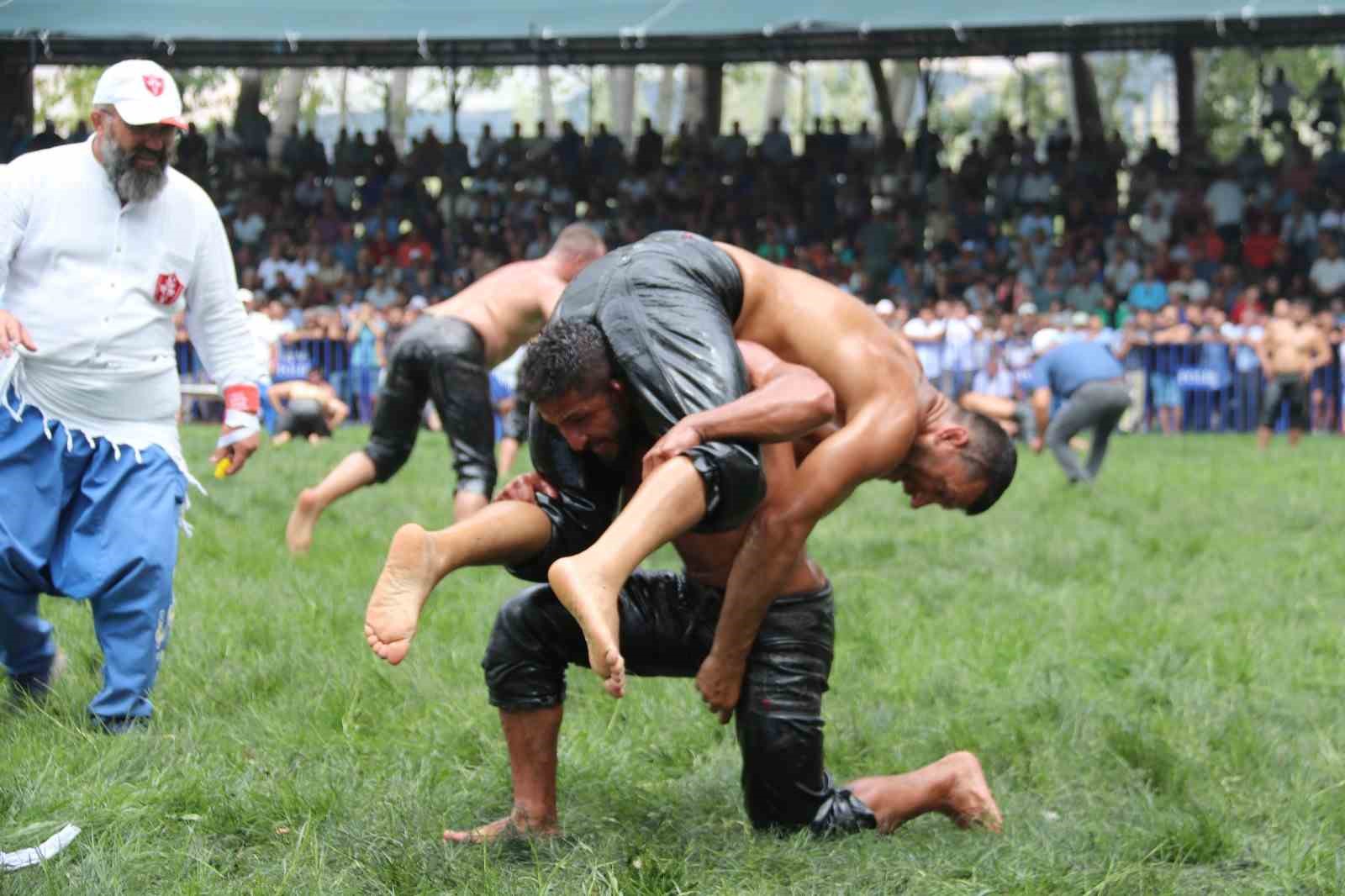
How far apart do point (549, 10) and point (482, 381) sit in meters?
14.0

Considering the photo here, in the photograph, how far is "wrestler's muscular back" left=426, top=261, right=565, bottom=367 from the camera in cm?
854

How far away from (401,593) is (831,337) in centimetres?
128

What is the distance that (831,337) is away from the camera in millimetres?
4285

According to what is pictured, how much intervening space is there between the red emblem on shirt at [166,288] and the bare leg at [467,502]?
9.93 ft

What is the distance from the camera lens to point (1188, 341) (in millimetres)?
19703

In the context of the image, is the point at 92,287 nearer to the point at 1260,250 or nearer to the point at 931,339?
the point at 931,339

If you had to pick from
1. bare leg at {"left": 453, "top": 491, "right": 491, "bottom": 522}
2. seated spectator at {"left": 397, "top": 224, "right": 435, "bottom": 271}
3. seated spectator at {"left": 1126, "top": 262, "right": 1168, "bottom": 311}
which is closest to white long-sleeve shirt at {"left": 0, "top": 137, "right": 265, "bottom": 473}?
bare leg at {"left": 453, "top": 491, "right": 491, "bottom": 522}

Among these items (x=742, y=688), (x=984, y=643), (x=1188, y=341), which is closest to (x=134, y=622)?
(x=742, y=688)

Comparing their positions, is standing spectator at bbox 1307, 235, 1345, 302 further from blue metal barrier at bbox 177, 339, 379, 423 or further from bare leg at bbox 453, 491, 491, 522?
bare leg at bbox 453, 491, 491, 522

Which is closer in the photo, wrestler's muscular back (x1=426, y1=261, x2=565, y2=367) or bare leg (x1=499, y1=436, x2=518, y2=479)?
wrestler's muscular back (x1=426, y1=261, x2=565, y2=367)

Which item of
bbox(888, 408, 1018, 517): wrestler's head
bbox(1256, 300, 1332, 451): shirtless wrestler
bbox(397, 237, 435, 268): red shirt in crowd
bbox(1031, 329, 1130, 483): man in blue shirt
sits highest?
bbox(888, 408, 1018, 517): wrestler's head

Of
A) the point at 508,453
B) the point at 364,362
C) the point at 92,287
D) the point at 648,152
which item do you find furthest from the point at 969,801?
the point at 648,152

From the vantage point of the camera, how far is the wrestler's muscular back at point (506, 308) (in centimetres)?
854

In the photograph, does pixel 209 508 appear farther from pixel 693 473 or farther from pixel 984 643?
pixel 693 473
